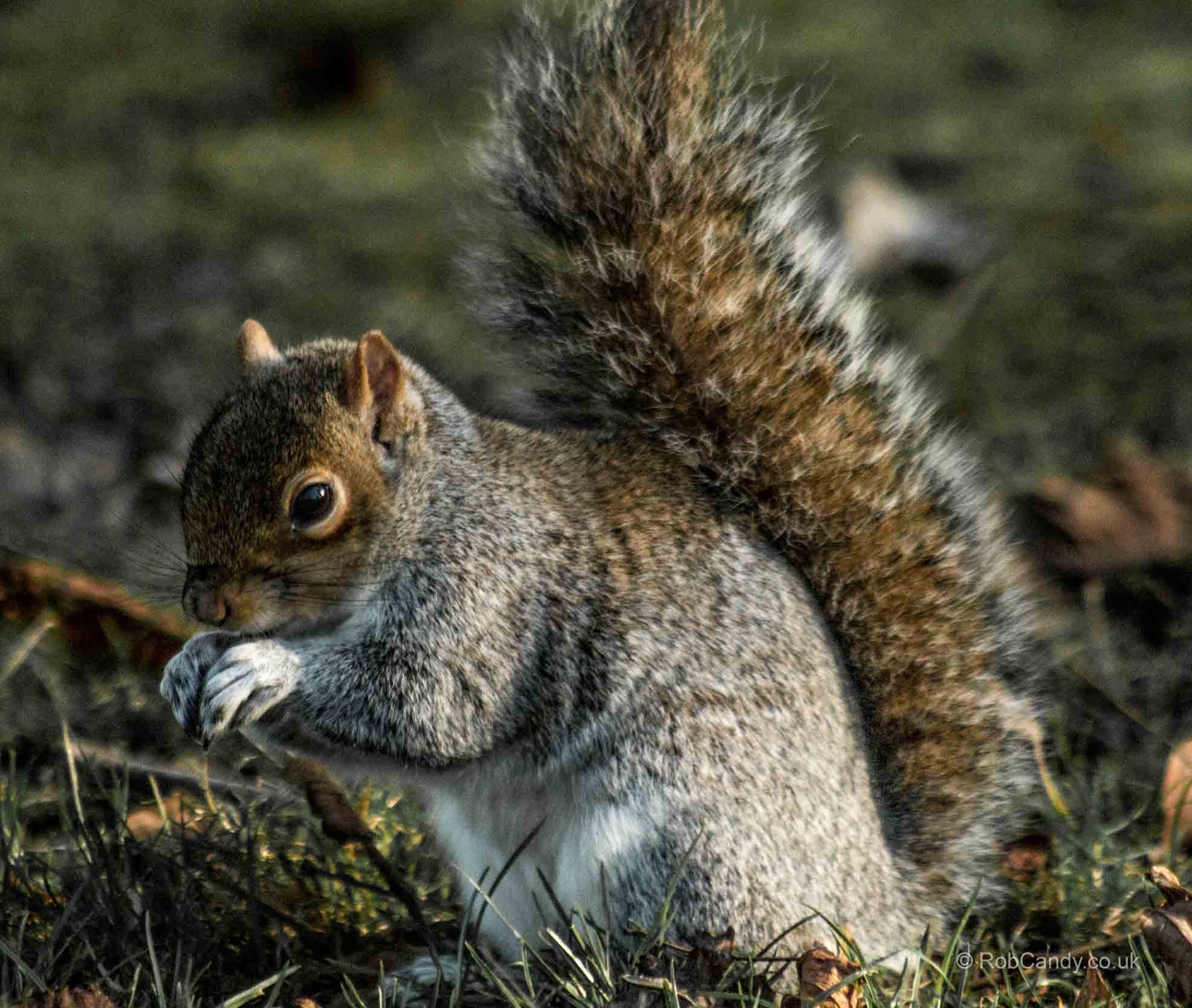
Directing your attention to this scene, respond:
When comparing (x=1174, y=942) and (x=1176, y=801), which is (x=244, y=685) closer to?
(x=1174, y=942)

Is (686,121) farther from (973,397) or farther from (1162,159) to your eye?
(1162,159)

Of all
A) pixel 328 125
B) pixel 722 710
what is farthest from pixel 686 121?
pixel 328 125

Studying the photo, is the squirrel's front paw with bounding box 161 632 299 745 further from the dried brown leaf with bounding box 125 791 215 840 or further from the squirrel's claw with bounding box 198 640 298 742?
the dried brown leaf with bounding box 125 791 215 840

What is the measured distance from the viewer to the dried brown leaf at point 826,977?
1698mm

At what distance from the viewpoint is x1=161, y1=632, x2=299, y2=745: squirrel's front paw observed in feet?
5.84

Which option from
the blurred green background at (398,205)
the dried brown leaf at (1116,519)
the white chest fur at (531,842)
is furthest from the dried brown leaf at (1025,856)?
the dried brown leaf at (1116,519)

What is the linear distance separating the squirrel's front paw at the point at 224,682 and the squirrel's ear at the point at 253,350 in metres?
0.37

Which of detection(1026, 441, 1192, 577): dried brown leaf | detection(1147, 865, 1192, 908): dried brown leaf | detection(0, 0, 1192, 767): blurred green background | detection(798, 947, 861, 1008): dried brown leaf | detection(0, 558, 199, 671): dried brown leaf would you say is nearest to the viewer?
detection(798, 947, 861, 1008): dried brown leaf

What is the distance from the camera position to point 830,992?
163cm

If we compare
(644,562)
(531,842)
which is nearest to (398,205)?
(644,562)

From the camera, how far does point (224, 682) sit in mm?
1776

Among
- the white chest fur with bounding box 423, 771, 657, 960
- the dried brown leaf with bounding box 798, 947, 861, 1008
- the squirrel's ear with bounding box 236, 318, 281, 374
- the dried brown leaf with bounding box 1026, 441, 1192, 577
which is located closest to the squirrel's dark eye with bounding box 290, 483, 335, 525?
the squirrel's ear with bounding box 236, 318, 281, 374

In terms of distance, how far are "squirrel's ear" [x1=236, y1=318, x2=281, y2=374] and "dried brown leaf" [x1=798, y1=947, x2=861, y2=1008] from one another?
1039mm

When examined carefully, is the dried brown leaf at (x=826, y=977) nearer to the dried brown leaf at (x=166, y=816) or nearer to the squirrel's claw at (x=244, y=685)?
the squirrel's claw at (x=244, y=685)
